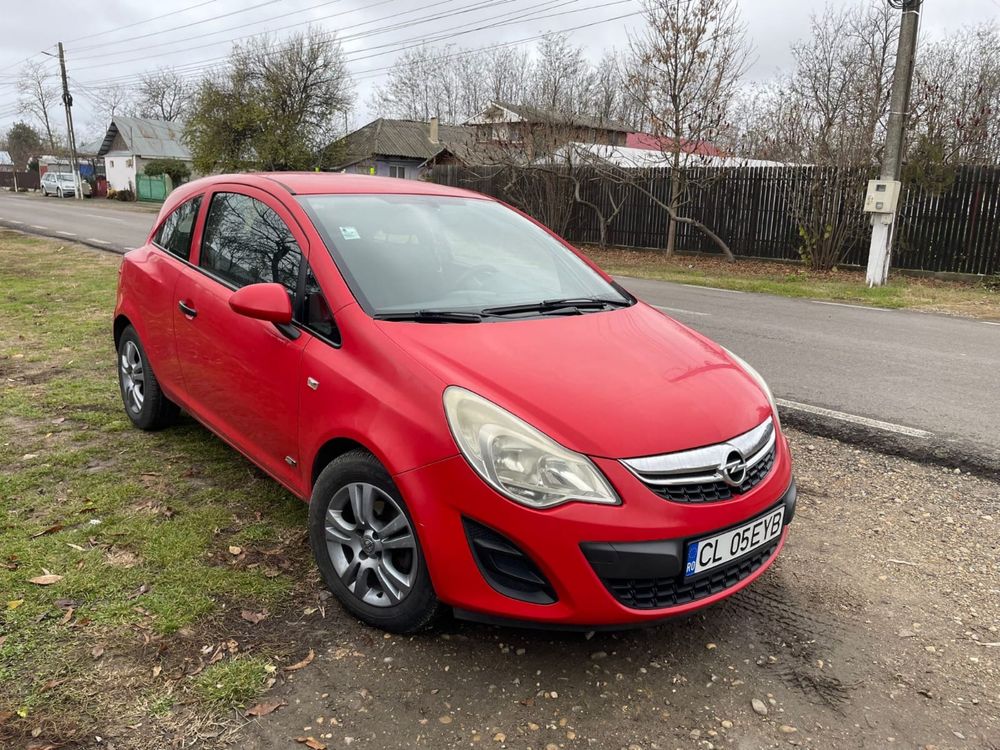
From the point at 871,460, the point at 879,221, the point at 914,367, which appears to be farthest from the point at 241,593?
the point at 879,221

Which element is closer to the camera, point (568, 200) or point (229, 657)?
point (229, 657)

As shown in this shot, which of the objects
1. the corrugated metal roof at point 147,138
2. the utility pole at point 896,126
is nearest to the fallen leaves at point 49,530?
the utility pole at point 896,126

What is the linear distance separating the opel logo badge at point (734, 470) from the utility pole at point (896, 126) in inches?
501

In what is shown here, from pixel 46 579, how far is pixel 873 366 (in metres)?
6.40

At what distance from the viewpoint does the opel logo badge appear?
96.3 inches

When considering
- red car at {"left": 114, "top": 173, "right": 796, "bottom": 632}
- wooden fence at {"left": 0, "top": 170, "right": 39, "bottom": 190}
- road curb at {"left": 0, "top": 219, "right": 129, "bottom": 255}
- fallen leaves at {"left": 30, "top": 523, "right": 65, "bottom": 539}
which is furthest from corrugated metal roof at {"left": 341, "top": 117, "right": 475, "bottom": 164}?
fallen leaves at {"left": 30, "top": 523, "right": 65, "bottom": 539}

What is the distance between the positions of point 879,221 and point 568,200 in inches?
405

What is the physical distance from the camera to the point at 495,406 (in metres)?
2.41

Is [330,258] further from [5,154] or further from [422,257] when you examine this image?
[5,154]

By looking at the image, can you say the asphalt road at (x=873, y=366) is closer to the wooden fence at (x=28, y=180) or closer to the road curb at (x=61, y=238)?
the road curb at (x=61, y=238)

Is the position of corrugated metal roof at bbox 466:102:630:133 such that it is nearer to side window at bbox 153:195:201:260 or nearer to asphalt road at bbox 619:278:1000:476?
asphalt road at bbox 619:278:1000:476

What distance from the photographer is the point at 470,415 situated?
240 centimetres

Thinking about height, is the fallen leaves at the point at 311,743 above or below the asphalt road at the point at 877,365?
below

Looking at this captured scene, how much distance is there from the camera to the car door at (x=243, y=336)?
10.2 ft
